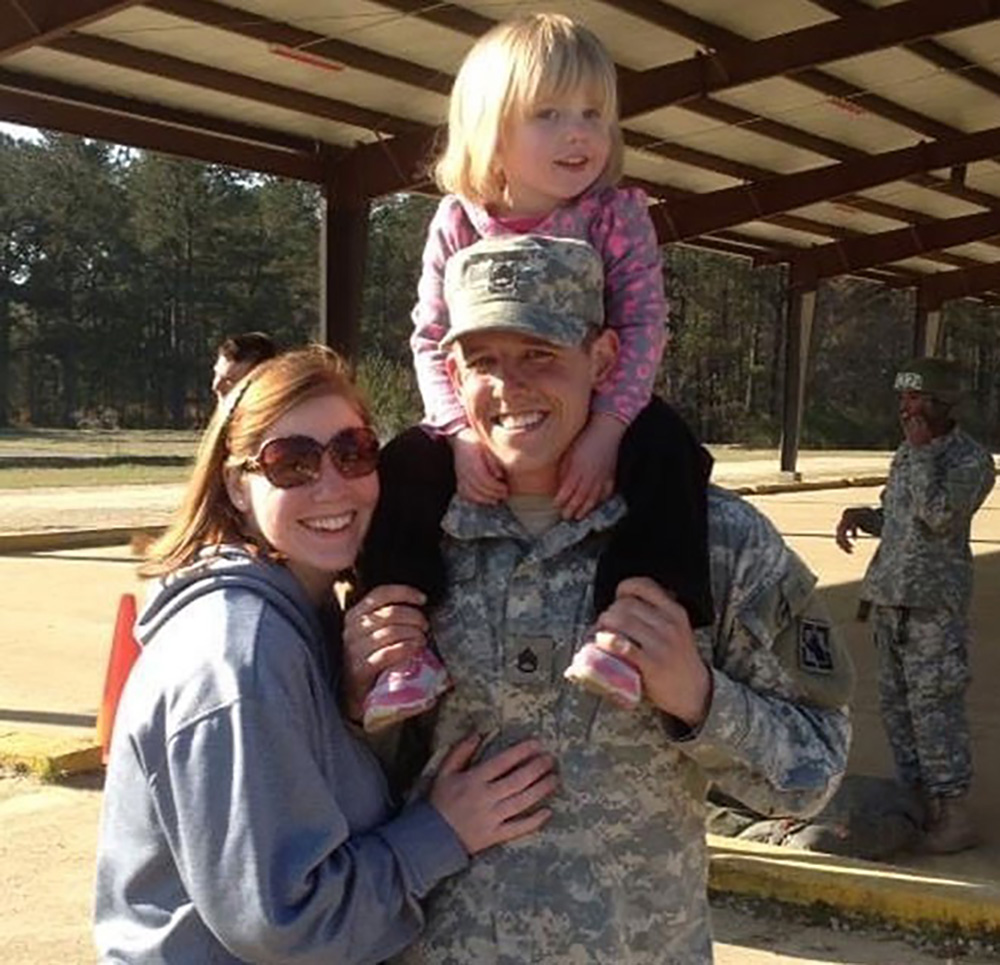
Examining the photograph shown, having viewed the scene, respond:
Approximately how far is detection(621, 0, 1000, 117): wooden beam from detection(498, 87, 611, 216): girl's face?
35.7ft

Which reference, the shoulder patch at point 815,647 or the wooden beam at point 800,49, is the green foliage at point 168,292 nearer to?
the wooden beam at point 800,49

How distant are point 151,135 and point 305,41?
2.21 metres

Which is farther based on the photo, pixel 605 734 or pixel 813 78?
pixel 813 78

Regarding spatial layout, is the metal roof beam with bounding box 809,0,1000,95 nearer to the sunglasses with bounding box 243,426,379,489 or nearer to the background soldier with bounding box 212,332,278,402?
the background soldier with bounding box 212,332,278,402

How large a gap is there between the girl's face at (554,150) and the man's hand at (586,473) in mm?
343

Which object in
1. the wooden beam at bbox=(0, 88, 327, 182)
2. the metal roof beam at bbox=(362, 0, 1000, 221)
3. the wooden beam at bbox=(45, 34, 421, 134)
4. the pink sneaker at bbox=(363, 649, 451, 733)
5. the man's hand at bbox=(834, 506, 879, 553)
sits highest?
the metal roof beam at bbox=(362, 0, 1000, 221)

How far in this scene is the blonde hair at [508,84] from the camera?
78.7 inches

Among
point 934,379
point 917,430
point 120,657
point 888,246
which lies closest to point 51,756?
point 120,657

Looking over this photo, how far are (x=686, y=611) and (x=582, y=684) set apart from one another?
0.53ft

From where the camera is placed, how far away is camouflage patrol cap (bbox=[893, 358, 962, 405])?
6.00 metres

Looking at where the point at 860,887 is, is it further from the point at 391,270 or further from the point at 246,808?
the point at 391,270

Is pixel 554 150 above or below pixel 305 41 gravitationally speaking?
below

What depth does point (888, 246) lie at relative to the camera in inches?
997

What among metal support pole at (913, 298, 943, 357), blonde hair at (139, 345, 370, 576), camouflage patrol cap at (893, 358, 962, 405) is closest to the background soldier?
camouflage patrol cap at (893, 358, 962, 405)
